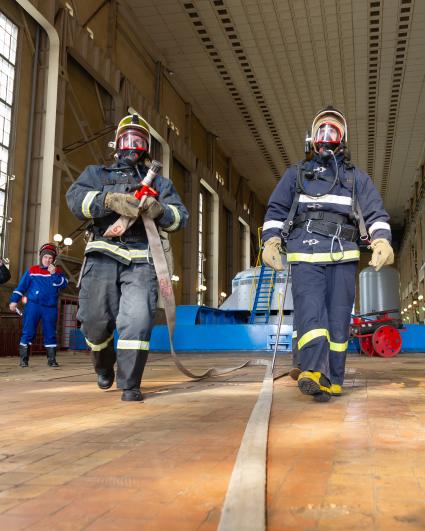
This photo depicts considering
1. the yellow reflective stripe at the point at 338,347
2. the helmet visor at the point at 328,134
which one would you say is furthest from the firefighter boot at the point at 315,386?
the helmet visor at the point at 328,134

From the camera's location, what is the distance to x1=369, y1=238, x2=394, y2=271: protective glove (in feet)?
11.3

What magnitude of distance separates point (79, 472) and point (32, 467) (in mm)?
163

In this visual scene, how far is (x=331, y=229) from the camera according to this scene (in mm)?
3486

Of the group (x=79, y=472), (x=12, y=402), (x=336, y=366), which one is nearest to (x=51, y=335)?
(x=12, y=402)

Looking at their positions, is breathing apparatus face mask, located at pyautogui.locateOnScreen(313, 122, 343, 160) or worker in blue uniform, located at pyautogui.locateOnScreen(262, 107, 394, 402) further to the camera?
breathing apparatus face mask, located at pyautogui.locateOnScreen(313, 122, 343, 160)

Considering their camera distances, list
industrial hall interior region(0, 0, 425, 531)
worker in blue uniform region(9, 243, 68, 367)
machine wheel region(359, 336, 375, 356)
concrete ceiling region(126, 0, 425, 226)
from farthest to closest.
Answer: concrete ceiling region(126, 0, 425, 226) → machine wheel region(359, 336, 375, 356) → worker in blue uniform region(9, 243, 68, 367) → industrial hall interior region(0, 0, 425, 531)

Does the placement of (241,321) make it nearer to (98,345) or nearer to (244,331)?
(244,331)

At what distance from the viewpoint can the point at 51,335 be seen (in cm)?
694

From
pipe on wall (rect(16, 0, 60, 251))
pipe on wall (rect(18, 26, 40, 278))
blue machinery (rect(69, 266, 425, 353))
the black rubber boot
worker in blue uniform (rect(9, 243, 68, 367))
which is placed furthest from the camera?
pipe on wall (rect(16, 0, 60, 251))

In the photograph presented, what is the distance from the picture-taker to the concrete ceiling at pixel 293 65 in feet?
56.2

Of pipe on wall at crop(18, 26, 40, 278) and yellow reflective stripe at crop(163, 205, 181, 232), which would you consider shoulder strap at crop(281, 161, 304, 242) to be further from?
pipe on wall at crop(18, 26, 40, 278)

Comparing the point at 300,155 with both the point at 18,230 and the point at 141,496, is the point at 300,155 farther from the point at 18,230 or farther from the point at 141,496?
the point at 141,496

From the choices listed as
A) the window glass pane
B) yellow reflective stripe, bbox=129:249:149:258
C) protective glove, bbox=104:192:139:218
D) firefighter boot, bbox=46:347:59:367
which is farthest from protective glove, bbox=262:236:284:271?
the window glass pane

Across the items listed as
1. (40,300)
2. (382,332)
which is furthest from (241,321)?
(40,300)
